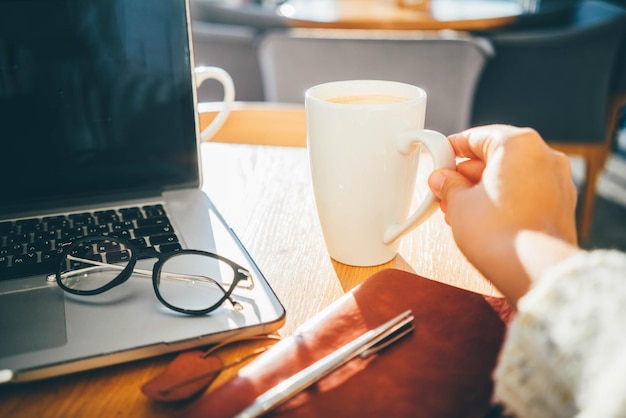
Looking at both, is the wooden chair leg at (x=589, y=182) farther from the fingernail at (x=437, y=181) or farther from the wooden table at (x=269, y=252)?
the fingernail at (x=437, y=181)

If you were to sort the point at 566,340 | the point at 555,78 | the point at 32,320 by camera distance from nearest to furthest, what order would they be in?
the point at 566,340 < the point at 32,320 < the point at 555,78

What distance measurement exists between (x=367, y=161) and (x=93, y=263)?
252mm

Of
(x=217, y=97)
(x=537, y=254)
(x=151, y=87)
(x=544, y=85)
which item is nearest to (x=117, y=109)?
(x=151, y=87)

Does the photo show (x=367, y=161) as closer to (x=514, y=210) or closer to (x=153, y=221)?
(x=514, y=210)

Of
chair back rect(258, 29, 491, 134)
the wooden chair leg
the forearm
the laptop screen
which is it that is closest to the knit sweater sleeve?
the forearm

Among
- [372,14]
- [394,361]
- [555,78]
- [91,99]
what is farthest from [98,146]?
[372,14]

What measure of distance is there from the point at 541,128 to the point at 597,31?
1.11 ft

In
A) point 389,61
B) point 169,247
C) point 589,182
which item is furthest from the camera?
point 589,182

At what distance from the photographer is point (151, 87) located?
610 mm

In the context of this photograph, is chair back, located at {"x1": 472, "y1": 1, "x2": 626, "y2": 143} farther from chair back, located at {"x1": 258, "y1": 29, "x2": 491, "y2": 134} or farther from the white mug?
the white mug

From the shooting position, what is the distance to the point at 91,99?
1.97ft

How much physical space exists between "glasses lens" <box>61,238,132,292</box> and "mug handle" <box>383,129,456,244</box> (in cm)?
25

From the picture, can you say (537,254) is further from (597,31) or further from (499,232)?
(597,31)

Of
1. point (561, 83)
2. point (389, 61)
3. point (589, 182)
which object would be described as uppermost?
point (389, 61)
